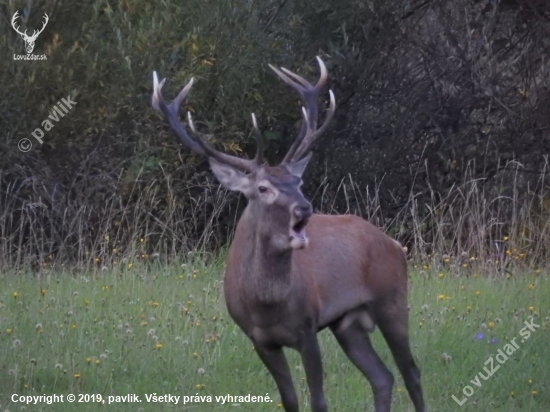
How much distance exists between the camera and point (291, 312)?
6074 mm

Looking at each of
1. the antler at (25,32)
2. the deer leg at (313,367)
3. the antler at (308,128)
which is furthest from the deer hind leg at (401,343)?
the antler at (25,32)

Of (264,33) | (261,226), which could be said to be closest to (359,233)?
(261,226)

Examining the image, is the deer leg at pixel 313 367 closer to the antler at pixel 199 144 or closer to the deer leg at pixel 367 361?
the deer leg at pixel 367 361

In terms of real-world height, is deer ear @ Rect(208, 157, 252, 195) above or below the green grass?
above

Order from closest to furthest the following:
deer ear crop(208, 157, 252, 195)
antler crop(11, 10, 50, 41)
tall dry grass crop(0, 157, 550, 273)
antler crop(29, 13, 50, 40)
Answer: deer ear crop(208, 157, 252, 195) → tall dry grass crop(0, 157, 550, 273) → antler crop(11, 10, 50, 41) → antler crop(29, 13, 50, 40)

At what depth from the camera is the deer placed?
19.9 ft

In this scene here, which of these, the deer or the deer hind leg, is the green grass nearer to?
the deer hind leg

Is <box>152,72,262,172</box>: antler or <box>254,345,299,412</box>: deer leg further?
<box>152,72,262,172</box>: antler

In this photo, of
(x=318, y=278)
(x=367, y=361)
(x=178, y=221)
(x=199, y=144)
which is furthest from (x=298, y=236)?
(x=178, y=221)

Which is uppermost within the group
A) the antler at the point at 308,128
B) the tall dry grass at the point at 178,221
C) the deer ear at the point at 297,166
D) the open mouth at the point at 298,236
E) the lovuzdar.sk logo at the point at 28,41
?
the antler at the point at 308,128

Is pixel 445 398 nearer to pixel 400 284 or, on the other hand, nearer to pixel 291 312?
pixel 400 284

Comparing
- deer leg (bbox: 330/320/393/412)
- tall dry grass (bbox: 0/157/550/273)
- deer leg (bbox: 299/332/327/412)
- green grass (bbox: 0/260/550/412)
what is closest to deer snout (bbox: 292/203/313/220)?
deer leg (bbox: 299/332/327/412)

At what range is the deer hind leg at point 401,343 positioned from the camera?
6.83 m

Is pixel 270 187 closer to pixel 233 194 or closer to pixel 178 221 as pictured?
pixel 178 221
